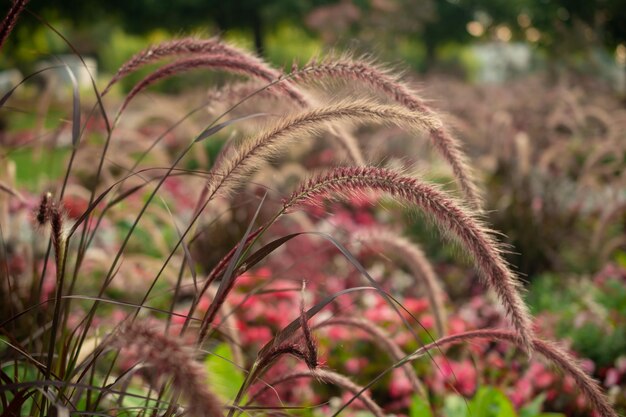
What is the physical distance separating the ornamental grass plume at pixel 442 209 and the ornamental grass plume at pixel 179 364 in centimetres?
45

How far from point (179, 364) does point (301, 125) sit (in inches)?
26.2

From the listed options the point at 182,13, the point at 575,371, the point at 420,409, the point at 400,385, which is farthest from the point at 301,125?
the point at 182,13

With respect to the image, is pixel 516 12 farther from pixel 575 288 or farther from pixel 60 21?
pixel 575 288

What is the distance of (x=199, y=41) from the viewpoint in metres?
1.67

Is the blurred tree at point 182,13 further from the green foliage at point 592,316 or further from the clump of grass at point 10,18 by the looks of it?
the clump of grass at point 10,18

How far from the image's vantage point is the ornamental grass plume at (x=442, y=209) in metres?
1.19

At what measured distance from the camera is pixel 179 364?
83 cm

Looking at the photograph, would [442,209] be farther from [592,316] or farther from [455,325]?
[592,316]

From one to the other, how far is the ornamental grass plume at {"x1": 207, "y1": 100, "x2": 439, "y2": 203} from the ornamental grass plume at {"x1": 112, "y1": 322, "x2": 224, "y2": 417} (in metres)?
0.53

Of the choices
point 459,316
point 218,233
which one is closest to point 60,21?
point 218,233

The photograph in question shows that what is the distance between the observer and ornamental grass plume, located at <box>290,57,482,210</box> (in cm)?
150

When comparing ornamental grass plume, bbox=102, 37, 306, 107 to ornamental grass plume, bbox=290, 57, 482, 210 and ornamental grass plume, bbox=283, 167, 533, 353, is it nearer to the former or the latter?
ornamental grass plume, bbox=290, 57, 482, 210

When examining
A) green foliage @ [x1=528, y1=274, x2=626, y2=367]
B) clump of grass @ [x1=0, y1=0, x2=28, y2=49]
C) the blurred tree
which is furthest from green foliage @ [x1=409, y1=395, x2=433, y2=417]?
the blurred tree

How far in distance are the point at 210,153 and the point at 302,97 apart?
8.71 m
